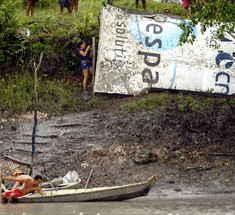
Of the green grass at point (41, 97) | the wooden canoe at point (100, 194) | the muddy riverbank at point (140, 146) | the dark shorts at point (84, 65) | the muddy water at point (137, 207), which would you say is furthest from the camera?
the dark shorts at point (84, 65)

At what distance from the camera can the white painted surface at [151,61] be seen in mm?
13547

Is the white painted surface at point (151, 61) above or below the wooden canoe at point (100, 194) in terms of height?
above

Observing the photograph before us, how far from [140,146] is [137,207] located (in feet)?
11.0

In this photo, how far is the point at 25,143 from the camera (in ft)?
39.9

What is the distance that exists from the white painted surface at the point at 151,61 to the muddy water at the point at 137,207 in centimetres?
512

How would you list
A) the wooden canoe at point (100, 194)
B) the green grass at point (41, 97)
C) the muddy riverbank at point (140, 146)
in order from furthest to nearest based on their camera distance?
1. the green grass at point (41, 97)
2. the muddy riverbank at point (140, 146)
3. the wooden canoe at point (100, 194)

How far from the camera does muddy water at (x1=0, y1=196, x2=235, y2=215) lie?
25.2 ft

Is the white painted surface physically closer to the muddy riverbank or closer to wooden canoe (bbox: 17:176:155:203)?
the muddy riverbank

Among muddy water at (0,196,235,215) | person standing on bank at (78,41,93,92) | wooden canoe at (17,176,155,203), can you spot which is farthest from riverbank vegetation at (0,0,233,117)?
muddy water at (0,196,235,215)

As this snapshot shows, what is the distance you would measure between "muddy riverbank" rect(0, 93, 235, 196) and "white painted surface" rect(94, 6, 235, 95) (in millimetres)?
834

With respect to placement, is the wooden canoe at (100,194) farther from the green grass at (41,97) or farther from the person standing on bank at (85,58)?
the person standing on bank at (85,58)

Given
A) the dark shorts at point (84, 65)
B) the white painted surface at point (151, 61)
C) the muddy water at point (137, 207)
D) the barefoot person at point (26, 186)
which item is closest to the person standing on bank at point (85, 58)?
the dark shorts at point (84, 65)

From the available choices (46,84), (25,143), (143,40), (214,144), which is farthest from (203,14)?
(46,84)

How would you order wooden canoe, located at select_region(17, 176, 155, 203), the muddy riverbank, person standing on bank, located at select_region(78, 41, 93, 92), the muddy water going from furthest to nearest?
person standing on bank, located at select_region(78, 41, 93, 92)
the muddy riverbank
wooden canoe, located at select_region(17, 176, 155, 203)
the muddy water
